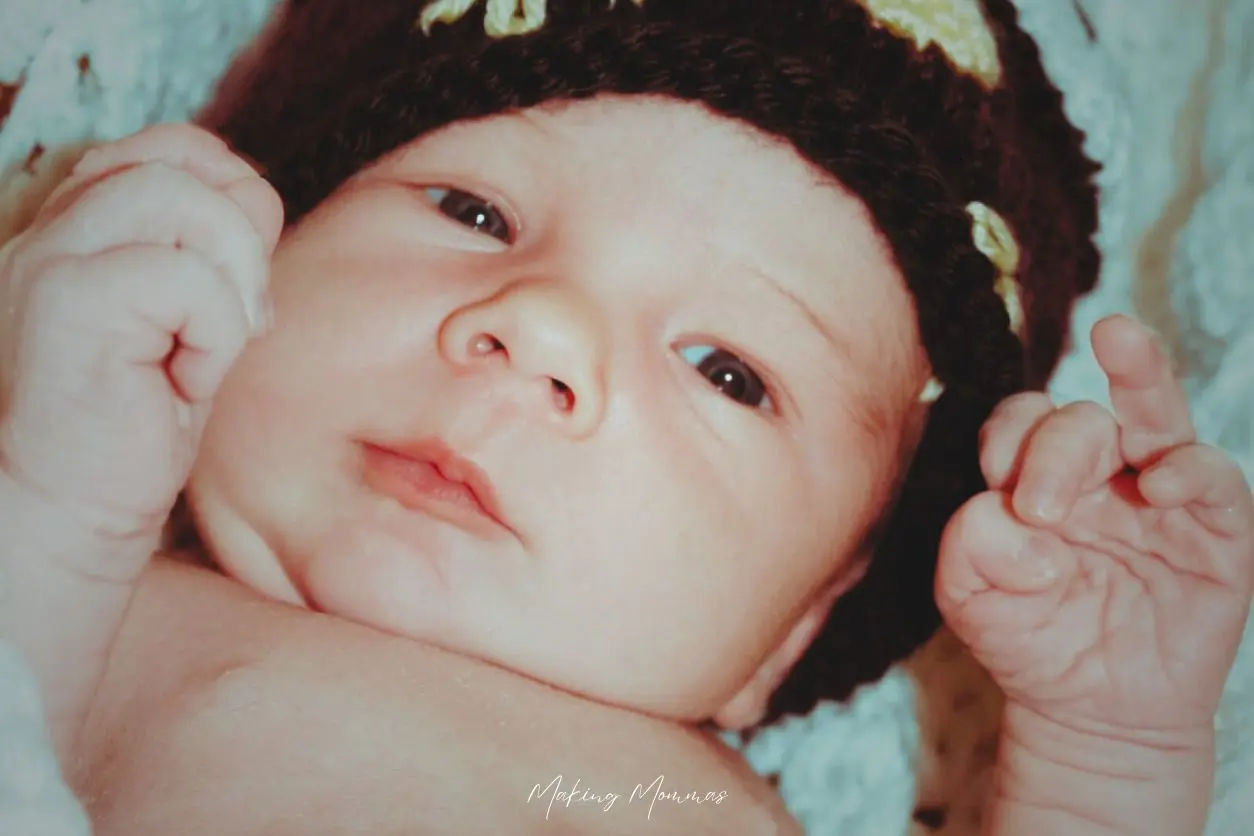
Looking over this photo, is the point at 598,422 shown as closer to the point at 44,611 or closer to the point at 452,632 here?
the point at 452,632

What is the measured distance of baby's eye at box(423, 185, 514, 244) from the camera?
94 centimetres

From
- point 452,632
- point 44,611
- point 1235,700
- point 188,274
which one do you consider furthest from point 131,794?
point 1235,700

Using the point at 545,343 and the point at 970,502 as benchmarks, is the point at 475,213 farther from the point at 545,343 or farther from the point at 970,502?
the point at 970,502

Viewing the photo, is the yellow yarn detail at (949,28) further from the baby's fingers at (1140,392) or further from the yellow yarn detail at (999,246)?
the baby's fingers at (1140,392)

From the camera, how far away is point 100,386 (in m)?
0.73

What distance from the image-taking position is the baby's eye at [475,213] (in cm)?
94

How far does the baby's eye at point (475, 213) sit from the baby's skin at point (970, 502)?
6.3 inches

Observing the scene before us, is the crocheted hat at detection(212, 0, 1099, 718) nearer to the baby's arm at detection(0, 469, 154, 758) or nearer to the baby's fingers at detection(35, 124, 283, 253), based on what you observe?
the baby's fingers at detection(35, 124, 283, 253)

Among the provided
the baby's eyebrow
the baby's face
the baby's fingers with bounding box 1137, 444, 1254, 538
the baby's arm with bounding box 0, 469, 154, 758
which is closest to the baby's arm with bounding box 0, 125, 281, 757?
the baby's arm with bounding box 0, 469, 154, 758

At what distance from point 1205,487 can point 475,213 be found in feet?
1.92

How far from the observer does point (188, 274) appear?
2.40ft

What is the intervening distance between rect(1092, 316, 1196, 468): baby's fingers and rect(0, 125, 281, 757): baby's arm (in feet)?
1.96

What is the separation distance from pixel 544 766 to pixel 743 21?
0.59 meters

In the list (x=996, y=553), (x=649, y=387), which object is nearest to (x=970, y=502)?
(x=996, y=553)
